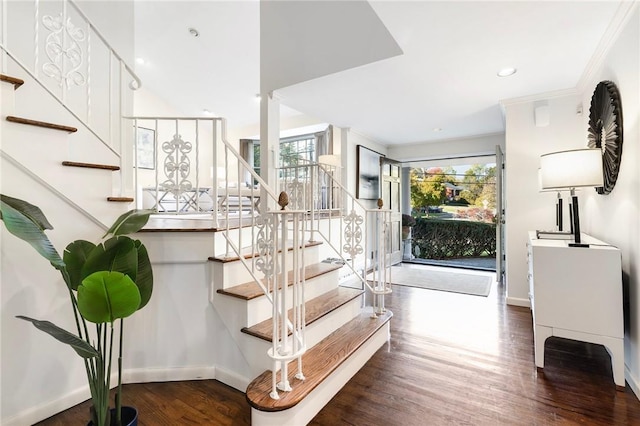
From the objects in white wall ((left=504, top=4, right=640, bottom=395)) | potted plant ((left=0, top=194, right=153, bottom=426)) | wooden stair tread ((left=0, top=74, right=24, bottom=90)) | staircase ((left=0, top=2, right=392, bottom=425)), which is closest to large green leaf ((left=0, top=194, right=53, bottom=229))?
potted plant ((left=0, top=194, right=153, bottom=426))

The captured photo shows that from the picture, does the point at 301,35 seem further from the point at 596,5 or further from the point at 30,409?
the point at 30,409

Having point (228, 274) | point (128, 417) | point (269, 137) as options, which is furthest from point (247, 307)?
point (269, 137)

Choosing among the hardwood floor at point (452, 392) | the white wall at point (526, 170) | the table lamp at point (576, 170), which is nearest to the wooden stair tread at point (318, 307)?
the hardwood floor at point (452, 392)

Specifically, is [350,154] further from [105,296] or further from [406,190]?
[105,296]

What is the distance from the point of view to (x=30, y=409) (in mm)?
1650

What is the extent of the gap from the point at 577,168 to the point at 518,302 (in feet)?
7.13

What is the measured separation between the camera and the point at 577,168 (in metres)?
2.08

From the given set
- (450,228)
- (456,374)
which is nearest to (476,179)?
(450,228)

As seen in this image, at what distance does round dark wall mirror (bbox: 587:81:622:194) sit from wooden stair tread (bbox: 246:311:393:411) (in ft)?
6.86

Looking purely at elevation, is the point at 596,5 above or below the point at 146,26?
below

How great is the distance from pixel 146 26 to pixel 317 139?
352 centimetres

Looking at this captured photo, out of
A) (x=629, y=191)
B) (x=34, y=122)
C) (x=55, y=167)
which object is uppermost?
(x=34, y=122)

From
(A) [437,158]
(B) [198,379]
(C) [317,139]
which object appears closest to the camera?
(B) [198,379]

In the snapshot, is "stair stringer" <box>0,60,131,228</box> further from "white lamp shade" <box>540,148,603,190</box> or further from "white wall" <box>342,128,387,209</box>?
"white wall" <box>342,128,387,209</box>
